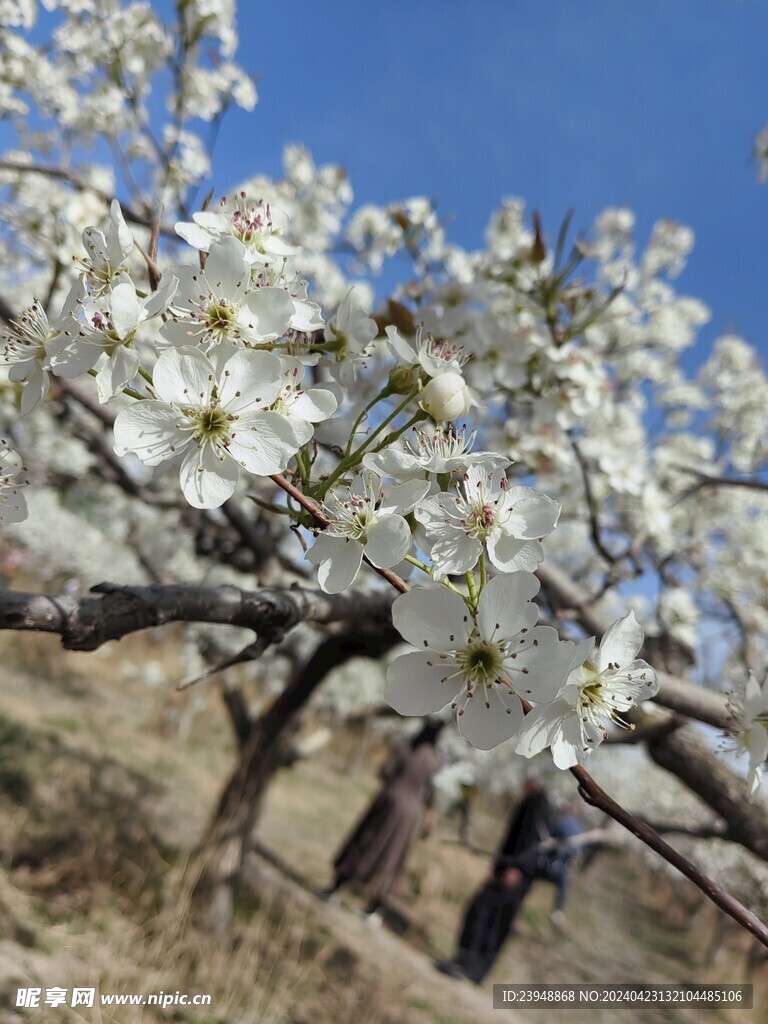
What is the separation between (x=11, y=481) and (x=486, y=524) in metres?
0.68

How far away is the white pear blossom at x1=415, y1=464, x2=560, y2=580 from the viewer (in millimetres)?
737

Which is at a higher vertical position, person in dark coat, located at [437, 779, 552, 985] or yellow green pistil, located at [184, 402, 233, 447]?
yellow green pistil, located at [184, 402, 233, 447]

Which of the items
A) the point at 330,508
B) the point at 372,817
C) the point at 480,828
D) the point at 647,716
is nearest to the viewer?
the point at 330,508

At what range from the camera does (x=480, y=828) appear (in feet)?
47.4

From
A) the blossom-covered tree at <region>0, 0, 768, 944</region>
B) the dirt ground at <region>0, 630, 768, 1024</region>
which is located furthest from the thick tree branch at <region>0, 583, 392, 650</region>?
the dirt ground at <region>0, 630, 768, 1024</region>

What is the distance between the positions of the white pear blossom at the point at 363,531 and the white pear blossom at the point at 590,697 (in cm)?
23

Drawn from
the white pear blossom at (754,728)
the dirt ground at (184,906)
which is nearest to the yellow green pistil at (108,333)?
the white pear blossom at (754,728)

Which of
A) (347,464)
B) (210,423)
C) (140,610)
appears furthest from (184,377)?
(140,610)

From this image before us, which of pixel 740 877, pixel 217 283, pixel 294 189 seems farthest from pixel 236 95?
pixel 740 877

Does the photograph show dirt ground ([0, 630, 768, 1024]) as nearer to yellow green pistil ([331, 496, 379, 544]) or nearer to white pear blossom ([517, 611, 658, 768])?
white pear blossom ([517, 611, 658, 768])

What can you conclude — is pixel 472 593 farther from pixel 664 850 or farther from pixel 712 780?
pixel 712 780

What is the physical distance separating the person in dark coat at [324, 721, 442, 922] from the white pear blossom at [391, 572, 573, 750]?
5.61 meters

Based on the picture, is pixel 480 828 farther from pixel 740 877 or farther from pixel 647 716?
pixel 647 716

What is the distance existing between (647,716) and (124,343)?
146cm
